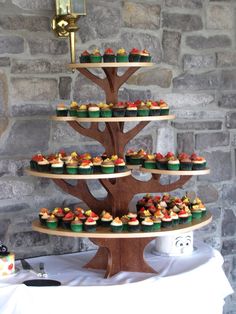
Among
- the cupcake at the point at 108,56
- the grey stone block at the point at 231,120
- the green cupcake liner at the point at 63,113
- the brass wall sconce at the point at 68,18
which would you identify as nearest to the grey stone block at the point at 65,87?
the brass wall sconce at the point at 68,18

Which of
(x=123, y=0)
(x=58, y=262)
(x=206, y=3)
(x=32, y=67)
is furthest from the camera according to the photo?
(x=206, y=3)

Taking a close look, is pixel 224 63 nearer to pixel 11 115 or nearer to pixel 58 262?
pixel 11 115

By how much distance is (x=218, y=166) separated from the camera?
3.28 metres

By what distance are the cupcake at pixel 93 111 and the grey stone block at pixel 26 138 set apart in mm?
505

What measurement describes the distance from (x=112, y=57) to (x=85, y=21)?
1.87 feet

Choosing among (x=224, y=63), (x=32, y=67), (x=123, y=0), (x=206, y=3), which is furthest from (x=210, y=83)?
(x=32, y=67)

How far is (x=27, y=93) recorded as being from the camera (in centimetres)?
267

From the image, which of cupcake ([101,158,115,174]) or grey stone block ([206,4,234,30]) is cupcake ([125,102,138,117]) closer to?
cupcake ([101,158,115,174])

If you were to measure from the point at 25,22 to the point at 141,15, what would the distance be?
608 millimetres

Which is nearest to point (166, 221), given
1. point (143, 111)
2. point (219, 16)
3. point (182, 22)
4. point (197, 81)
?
point (143, 111)

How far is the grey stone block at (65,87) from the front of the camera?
9.07ft

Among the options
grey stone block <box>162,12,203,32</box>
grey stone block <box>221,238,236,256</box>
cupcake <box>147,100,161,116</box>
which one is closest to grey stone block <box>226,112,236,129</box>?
grey stone block <box>162,12,203,32</box>

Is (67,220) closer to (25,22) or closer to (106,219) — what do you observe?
(106,219)

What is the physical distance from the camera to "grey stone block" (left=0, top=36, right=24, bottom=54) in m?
2.60
